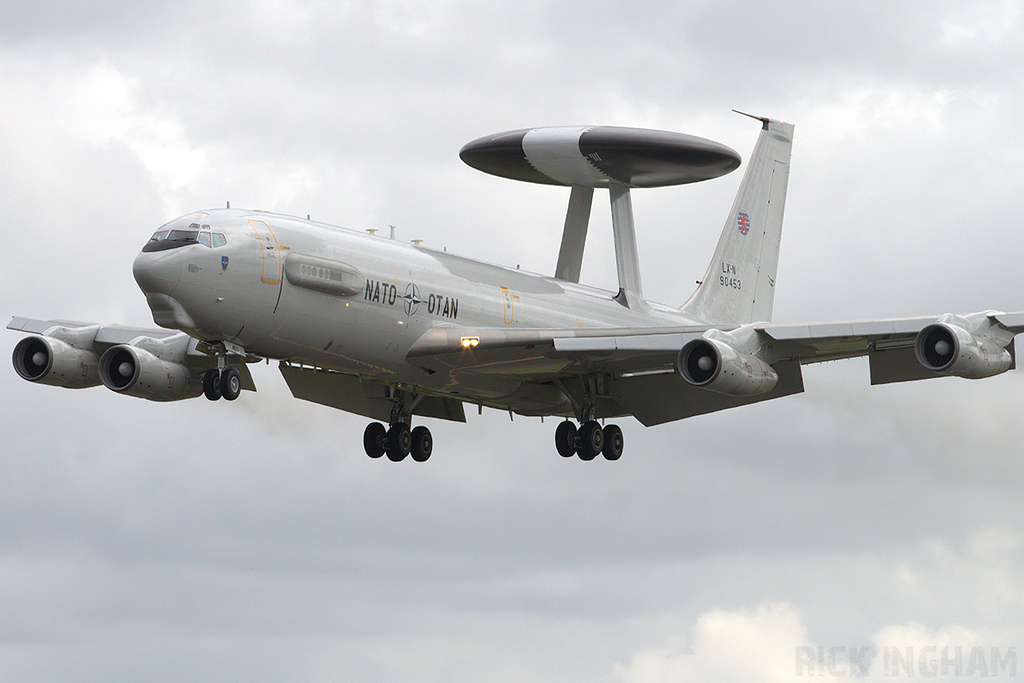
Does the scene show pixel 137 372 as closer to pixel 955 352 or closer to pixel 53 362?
pixel 53 362

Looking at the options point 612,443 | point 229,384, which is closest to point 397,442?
point 612,443

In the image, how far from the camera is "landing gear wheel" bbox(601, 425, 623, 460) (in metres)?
42.6

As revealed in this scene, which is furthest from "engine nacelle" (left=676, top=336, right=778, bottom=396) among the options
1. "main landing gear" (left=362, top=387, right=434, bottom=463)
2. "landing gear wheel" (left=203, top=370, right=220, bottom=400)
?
"landing gear wheel" (left=203, top=370, right=220, bottom=400)

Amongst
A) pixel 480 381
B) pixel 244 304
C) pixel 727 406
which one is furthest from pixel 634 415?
pixel 244 304

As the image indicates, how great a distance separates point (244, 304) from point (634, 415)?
14660mm

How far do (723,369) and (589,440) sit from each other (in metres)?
8.27

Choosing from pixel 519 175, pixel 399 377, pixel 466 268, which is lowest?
pixel 399 377

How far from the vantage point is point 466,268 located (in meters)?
38.8

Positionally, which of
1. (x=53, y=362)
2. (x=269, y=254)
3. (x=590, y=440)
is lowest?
(x=590, y=440)

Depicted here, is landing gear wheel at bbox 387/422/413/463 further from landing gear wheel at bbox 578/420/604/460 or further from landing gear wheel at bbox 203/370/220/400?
landing gear wheel at bbox 203/370/220/400

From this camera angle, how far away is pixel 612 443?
1676 inches

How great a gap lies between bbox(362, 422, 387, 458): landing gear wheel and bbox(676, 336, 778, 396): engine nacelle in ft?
35.8

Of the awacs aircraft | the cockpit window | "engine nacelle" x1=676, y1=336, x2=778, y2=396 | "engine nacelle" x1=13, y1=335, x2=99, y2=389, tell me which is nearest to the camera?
the cockpit window

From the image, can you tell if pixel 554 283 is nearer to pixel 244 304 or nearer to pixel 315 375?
pixel 315 375
